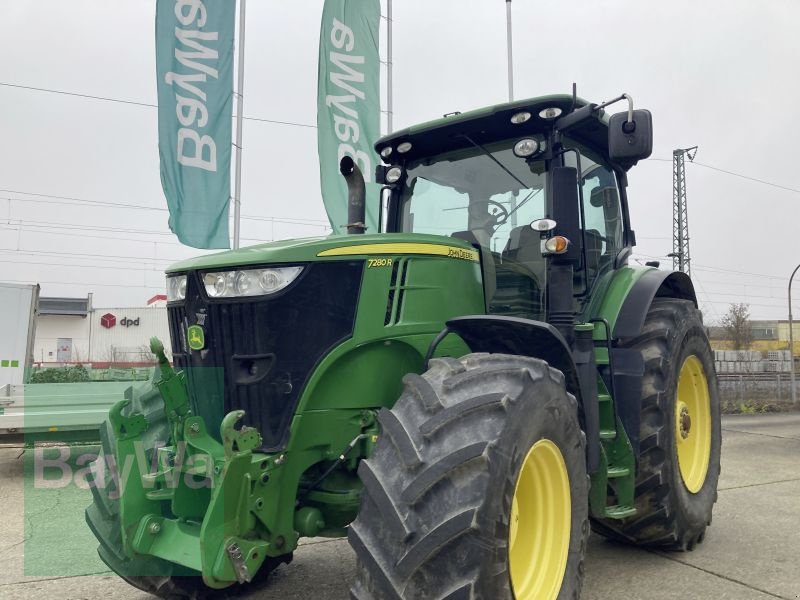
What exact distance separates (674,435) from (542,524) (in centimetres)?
151

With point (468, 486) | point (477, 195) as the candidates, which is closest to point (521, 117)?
point (477, 195)

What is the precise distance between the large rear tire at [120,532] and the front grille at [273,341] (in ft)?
1.71

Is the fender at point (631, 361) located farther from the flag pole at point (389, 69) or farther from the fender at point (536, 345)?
the flag pole at point (389, 69)

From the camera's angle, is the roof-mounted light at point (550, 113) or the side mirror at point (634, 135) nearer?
the side mirror at point (634, 135)

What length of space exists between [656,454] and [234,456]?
2.51 m

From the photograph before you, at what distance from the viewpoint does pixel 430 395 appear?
2.59m

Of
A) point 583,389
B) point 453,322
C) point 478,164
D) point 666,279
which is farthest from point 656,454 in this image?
point 478,164

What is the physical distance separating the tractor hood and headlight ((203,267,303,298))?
0.04 metres

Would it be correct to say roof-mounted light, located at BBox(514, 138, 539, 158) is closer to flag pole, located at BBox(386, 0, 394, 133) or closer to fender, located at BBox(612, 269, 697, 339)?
fender, located at BBox(612, 269, 697, 339)

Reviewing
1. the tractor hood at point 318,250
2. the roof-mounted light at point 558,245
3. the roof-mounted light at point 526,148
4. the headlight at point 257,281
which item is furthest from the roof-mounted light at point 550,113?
the headlight at point 257,281

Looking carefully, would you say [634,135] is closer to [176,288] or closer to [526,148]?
[526,148]

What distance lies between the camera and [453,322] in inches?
123

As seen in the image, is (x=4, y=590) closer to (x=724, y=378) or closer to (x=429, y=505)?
(x=429, y=505)

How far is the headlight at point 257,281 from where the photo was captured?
9.62ft
